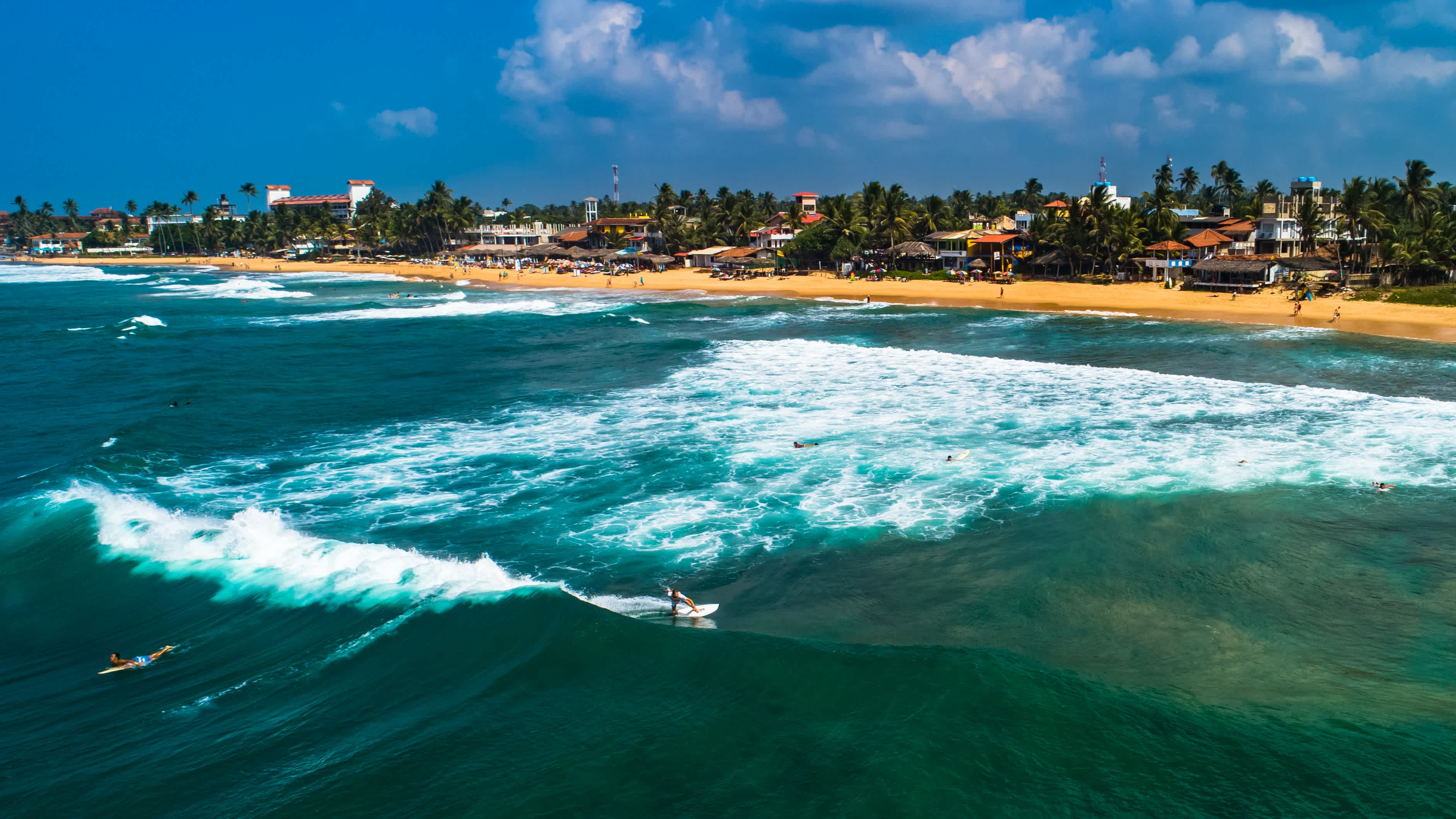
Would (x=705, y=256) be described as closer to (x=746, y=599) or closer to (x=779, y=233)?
(x=779, y=233)

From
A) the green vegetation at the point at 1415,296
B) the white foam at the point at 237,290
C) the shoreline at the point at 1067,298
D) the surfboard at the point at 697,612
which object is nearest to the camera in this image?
the surfboard at the point at 697,612

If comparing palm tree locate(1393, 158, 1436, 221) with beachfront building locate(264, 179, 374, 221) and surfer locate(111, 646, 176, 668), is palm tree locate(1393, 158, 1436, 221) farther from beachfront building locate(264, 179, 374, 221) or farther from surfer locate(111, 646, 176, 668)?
beachfront building locate(264, 179, 374, 221)

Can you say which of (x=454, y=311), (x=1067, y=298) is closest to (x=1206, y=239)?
(x=1067, y=298)

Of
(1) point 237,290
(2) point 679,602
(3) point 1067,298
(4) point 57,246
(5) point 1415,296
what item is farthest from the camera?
(4) point 57,246

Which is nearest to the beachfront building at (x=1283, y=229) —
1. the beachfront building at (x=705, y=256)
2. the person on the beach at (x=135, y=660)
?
the beachfront building at (x=705, y=256)

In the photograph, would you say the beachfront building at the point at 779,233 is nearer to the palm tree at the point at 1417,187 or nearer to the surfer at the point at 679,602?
the palm tree at the point at 1417,187

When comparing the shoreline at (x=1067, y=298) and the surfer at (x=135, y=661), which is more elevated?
the shoreline at (x=1067, y=298)
